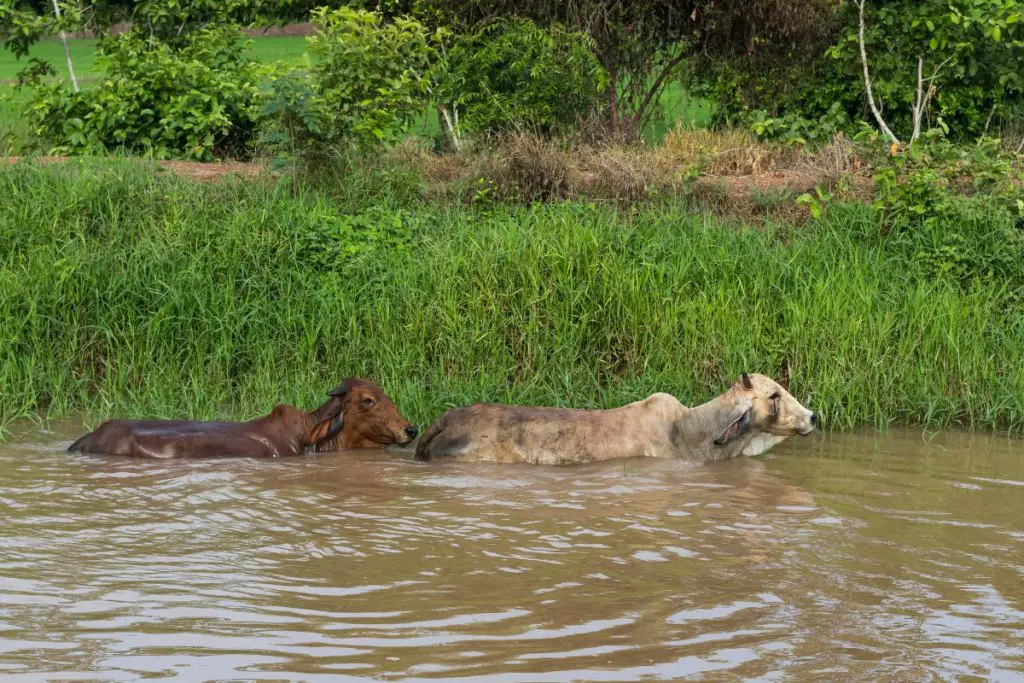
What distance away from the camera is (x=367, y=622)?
588 cm

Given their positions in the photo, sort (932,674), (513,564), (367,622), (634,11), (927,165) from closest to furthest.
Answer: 1. (932,674)
2. (367,622)
3. (513,564)
4. (927,165)
5. (634,11)

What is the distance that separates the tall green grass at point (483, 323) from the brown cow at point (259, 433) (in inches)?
27.5

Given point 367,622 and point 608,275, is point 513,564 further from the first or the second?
point 608,275

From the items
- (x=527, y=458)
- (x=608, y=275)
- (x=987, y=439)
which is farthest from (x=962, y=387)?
(x=527, y=458)

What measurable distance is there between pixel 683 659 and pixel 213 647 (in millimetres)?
1913

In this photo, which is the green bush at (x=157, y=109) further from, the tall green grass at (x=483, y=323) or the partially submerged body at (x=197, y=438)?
the partially submerged body at (x=197, y=438)

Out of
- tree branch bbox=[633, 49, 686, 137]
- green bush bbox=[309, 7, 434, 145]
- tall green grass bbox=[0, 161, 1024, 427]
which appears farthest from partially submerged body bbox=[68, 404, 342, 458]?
tree branch bbox=[633, 49, 686, 137]

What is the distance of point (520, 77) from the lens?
15.2 metres

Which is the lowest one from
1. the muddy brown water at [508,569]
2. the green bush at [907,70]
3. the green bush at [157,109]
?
the muddy brown water at [508,569]

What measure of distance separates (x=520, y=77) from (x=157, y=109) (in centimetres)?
417

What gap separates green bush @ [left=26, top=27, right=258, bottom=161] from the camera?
50.1ft

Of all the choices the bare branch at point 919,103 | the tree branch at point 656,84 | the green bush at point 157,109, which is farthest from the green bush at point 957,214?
the green bush at point 157,109

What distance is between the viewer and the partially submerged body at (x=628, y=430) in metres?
9.15

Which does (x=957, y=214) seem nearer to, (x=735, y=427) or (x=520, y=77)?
(x=735, y=427)
